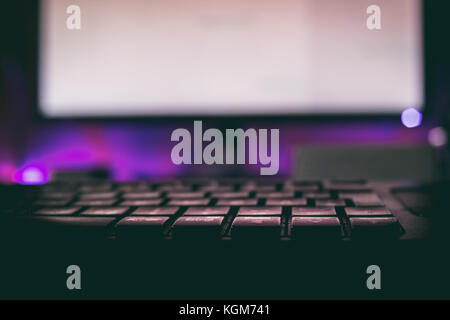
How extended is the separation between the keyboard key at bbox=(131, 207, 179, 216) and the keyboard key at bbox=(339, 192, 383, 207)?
14cm

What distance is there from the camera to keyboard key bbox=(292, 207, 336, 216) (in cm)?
25

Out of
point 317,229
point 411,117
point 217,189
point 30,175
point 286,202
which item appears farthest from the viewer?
point 30,175

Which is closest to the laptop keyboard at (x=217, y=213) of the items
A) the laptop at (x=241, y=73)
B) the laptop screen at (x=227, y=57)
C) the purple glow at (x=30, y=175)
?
the laptop at (x=241, y=73)

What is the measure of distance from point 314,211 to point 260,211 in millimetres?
38

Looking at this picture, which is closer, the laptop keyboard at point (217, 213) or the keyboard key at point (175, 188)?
the laptop keyboard at point (217, 213)

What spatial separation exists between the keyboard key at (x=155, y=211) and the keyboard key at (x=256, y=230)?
6cm

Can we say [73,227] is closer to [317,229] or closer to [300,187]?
[317,229]

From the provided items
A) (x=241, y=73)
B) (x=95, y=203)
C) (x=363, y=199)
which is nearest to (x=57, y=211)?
(x=95, y=203)

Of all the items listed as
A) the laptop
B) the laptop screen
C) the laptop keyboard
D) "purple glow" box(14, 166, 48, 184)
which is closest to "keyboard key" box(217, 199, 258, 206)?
the laptop keyboard

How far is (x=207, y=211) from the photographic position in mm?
267

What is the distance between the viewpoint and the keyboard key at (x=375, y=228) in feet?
0.68

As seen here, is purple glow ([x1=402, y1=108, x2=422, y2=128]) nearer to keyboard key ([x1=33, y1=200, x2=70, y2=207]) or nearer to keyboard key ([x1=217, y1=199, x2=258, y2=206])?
keyboard key ([x1=217, y1=199, x2=258, y2=206])

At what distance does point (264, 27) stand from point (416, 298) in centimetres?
68

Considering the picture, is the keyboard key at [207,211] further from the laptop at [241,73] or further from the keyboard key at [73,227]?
the laptop at [241,73]
